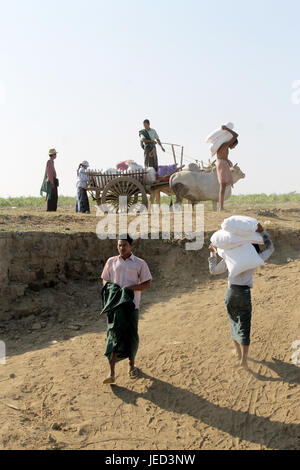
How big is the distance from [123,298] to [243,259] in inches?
48.5

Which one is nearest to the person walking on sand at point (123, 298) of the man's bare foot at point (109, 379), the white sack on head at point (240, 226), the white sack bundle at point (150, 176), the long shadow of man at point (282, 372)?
the man's bare foot at point (109, 379)

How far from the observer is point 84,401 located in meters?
4.91

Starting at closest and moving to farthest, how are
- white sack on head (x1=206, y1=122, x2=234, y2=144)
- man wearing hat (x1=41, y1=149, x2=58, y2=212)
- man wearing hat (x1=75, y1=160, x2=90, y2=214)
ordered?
1. white sack on head (x1=206, y1=122, x2=234, y2=144)
2. man wearing hat (x1=41, y1=149, x2=58, y2=212)
3. man wearing hat (x1=75, y1=160, x2=90, y2=214)

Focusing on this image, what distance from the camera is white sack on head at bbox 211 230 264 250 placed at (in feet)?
15.4

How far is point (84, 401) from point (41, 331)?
7.30 feet

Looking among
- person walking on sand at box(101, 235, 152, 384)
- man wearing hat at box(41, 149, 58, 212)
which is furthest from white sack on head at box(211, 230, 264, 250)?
man wearing hat at box(41, 149, 58, 212)

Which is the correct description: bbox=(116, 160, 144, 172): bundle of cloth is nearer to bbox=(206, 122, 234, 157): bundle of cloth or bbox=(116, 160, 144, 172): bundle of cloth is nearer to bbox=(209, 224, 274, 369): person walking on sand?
bbox=(206, 122, 234, 157): bundle of cloth

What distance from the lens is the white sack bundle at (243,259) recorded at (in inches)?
184

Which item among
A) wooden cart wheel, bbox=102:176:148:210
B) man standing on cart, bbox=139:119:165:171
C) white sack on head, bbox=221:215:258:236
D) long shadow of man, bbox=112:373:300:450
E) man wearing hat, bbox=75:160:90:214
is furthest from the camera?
man wearing hat, bbox=75:160:90:214

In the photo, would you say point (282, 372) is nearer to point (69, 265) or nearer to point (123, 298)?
point (123, 298)

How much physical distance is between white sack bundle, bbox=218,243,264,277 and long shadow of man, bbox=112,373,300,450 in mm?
1288
